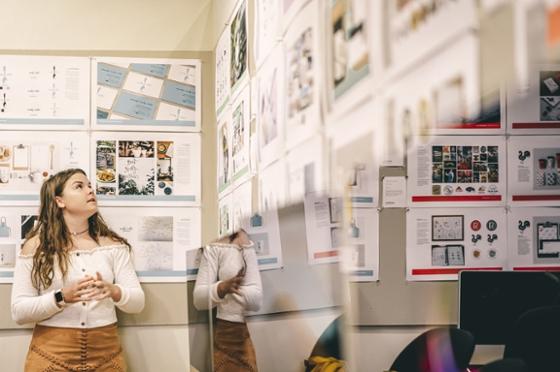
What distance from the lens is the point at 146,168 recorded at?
13.8 ft

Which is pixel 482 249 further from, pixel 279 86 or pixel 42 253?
pixel 42 253

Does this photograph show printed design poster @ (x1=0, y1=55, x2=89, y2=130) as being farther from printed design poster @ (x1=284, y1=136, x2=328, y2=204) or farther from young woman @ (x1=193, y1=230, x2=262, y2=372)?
printed design poster @ (x1=284, y1=136, x2=328, y2=204)

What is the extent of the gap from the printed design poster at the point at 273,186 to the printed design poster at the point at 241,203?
0.57 ft

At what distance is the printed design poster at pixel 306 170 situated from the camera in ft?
6.36

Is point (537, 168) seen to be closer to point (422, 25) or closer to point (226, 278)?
point (422, 25)

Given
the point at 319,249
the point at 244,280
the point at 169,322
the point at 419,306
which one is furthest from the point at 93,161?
the point at 419,306

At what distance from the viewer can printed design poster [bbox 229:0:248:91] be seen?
3.22 meters

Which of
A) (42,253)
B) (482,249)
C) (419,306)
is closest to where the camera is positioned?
(482,249)

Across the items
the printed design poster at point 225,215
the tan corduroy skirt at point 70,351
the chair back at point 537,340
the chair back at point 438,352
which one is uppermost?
the printed design poster at point 225,215

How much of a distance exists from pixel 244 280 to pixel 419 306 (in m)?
1.29

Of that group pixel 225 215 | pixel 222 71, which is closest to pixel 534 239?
pixel 225 215

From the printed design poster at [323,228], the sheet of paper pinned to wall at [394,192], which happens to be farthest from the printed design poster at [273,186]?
the sheet of paper pinned to wall at [394,192]

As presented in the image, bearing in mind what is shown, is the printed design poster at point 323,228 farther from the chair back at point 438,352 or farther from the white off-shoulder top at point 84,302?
the white off-shoulder top at point 84,302

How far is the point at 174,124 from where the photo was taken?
4.25m
